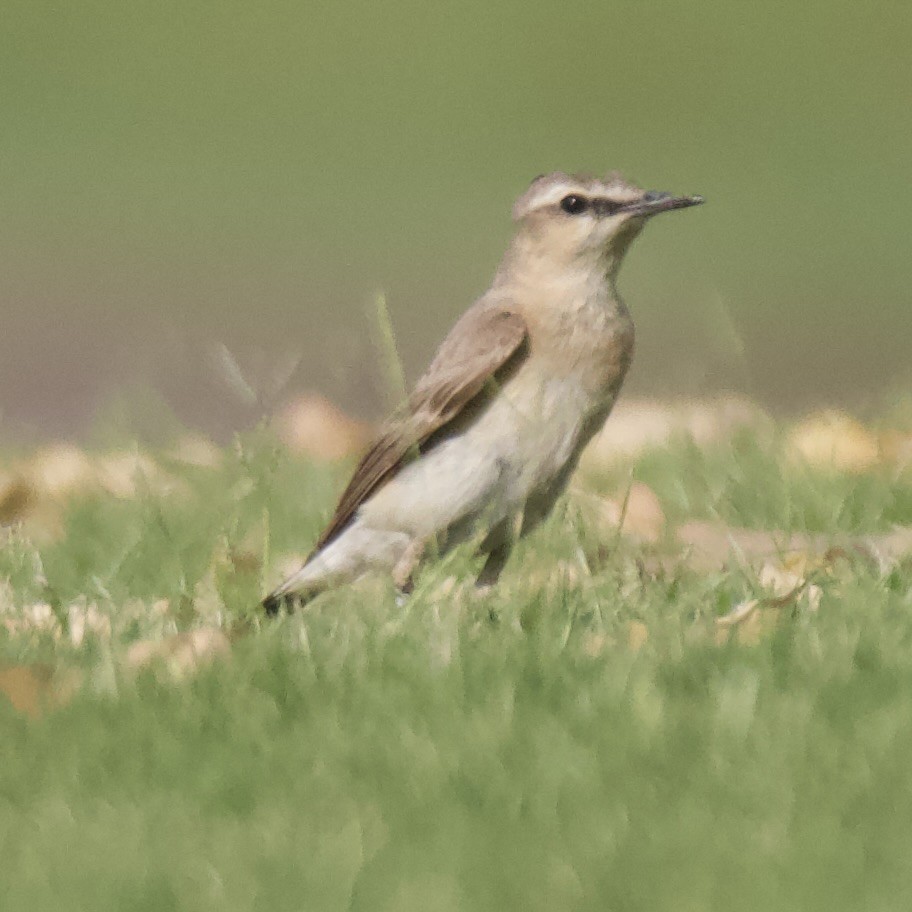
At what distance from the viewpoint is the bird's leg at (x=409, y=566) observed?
598 centimetres

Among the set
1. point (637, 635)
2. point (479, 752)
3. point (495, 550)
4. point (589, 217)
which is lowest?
point (495, 550)

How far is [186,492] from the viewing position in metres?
7.33

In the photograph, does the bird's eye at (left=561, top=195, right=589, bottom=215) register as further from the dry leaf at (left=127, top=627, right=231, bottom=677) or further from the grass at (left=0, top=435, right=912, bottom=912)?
the dry leaf at (left=127, top=627, right=231, bottom=677)

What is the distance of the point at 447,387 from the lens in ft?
19.2

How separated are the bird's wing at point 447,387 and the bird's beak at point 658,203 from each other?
482mm

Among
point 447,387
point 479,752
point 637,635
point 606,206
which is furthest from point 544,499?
point 479,752

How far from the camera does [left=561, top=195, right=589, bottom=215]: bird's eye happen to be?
609 centimetres

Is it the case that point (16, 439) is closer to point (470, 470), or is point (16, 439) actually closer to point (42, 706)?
point (470, 470)

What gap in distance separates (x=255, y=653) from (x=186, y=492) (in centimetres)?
272

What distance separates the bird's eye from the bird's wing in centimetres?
37

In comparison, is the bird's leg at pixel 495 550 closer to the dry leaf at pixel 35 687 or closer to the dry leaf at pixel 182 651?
the dry leaf at pixel 182 651

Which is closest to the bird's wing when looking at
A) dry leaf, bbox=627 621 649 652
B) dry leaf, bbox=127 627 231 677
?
dry leaf, bbox=627 621 649 652

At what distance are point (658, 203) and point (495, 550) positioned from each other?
3.83 ft

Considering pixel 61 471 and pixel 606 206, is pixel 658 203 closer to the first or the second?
pixel 606 206
